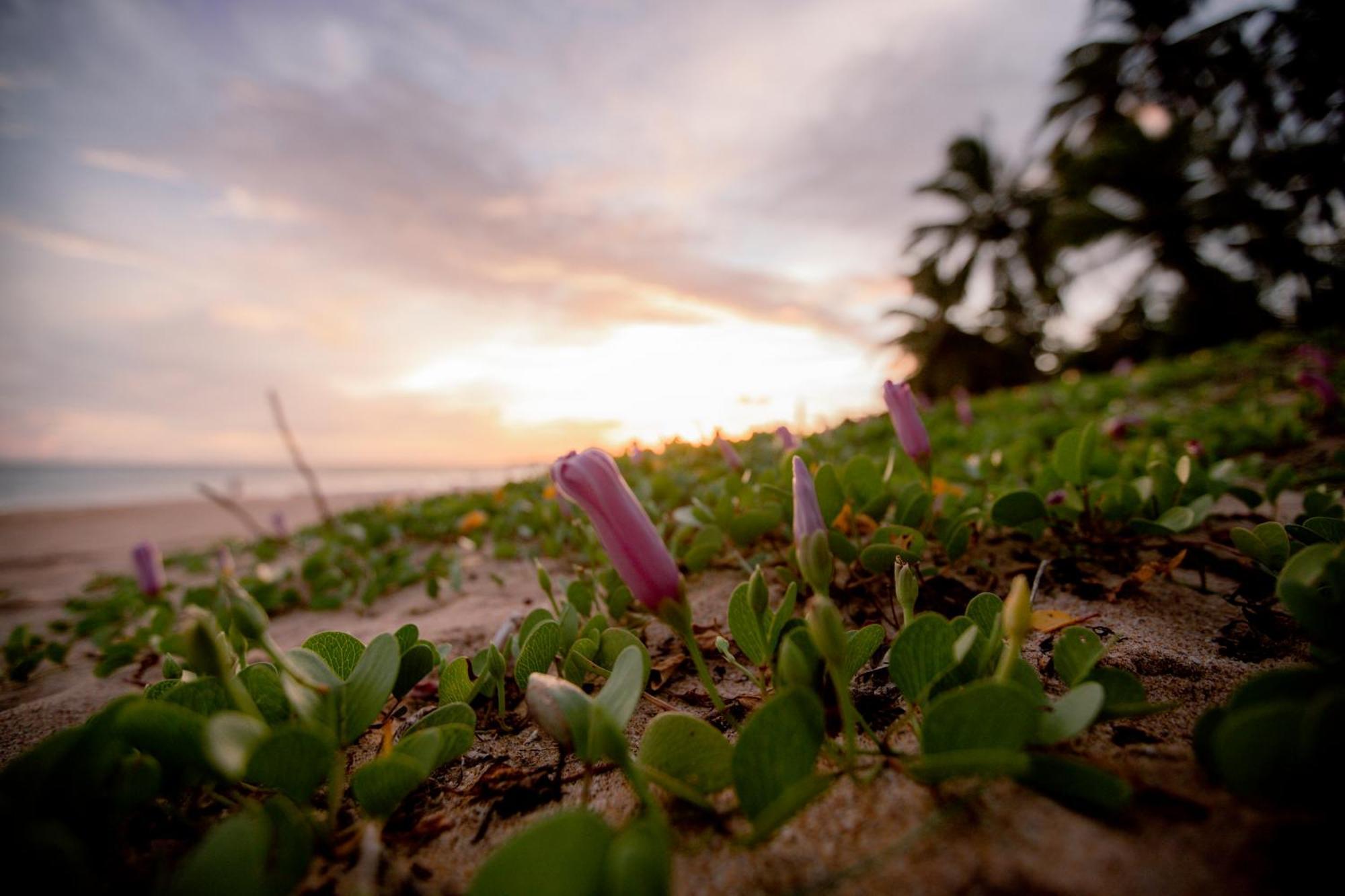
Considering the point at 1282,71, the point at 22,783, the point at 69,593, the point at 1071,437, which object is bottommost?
the point at 69,593

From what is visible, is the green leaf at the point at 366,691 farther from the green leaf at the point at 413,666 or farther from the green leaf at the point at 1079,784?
the green leaf at the point at 1079,784

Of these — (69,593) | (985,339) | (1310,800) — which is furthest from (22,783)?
(985,339)

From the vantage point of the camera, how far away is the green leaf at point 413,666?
978 millimetres

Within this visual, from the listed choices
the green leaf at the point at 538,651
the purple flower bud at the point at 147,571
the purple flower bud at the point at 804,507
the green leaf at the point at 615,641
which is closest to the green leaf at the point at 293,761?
the green leaf at the point at 538,651

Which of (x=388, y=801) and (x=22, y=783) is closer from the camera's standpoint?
(x=22, y=783)

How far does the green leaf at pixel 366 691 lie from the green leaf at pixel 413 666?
5.3 inches

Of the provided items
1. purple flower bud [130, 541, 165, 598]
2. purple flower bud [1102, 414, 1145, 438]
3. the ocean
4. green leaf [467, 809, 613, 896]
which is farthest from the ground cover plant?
the ocean

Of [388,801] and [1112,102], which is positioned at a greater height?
[1112,102]

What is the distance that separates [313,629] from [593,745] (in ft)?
7.22

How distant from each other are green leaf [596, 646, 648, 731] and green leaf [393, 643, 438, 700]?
385 millimetres

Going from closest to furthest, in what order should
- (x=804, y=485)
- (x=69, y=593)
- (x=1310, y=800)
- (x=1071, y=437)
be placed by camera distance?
(x=1310, y=800)
(x=804, y=485)
(x=1071, y=437)
(x=69, y=593)

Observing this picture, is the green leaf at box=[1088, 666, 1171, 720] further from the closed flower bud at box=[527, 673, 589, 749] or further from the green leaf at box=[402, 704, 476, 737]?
the green leaf at box=[402, 704, 476, 737]

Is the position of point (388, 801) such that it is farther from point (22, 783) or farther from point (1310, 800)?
point (1310, 800)

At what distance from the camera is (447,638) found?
5.85 feet
